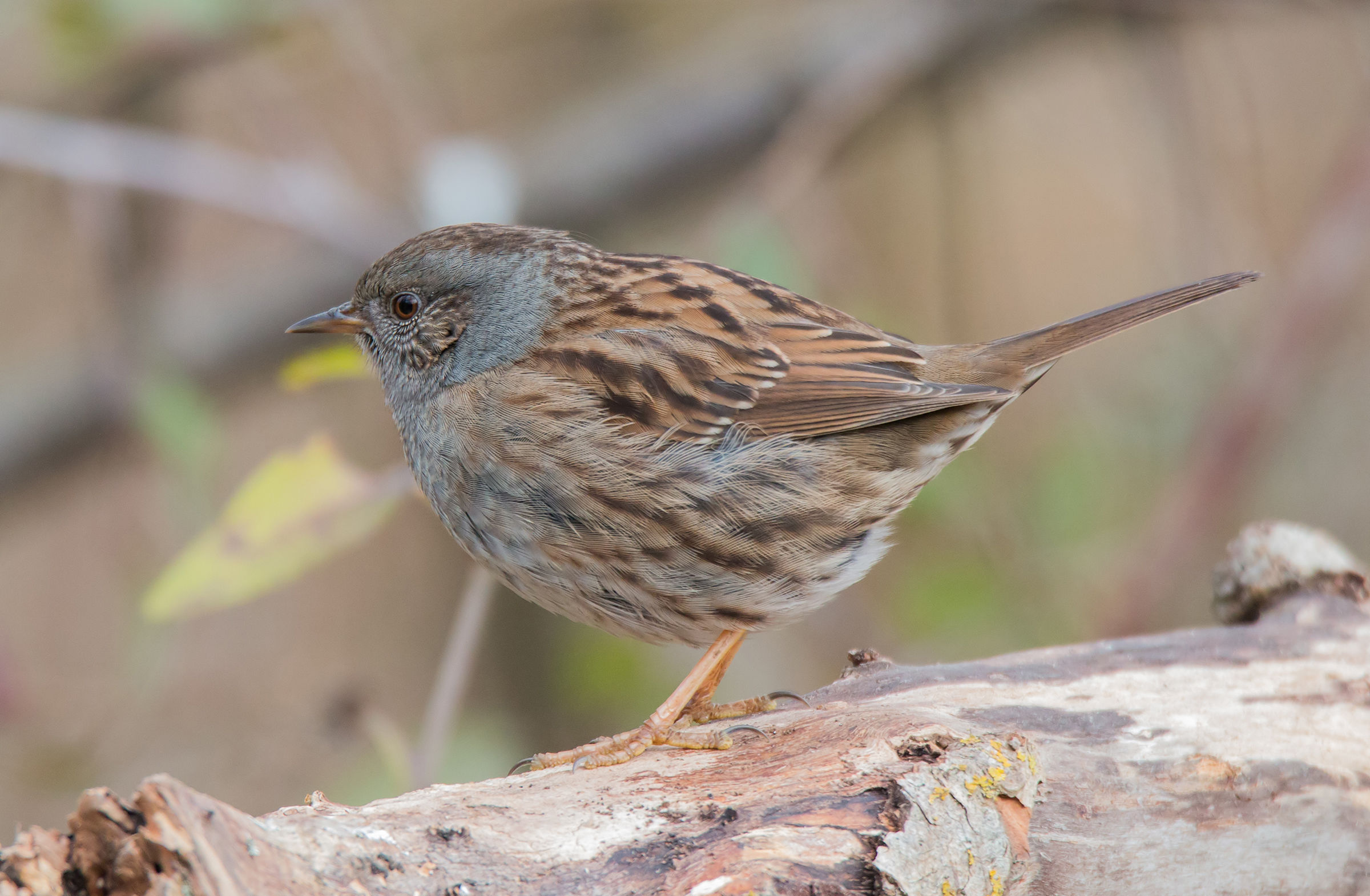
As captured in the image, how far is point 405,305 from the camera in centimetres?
331

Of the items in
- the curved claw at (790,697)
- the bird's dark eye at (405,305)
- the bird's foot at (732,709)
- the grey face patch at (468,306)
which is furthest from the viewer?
the bird's dark eye at (405,305)

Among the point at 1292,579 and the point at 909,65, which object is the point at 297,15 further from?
the point at 1292,579

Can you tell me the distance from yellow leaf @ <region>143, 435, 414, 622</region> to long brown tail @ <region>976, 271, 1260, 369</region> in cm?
149

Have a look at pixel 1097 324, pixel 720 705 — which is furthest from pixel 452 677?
pixel 1097 324

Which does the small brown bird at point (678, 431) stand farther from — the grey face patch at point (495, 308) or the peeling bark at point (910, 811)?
the peeling bark at point (910, 811)

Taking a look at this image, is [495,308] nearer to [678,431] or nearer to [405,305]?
[405,305]

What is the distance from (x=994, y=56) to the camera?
4.98 meters

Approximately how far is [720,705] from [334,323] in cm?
143

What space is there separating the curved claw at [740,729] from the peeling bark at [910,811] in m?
0.07

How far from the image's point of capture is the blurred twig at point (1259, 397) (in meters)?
4.31

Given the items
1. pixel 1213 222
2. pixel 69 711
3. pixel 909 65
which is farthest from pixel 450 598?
pixel 1213 222

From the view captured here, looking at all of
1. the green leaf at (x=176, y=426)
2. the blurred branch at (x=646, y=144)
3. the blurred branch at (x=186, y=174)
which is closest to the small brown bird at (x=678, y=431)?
the green leaf at (x=176, y=426)

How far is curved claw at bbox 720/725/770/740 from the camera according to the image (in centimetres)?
251

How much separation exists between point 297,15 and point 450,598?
3273mm
